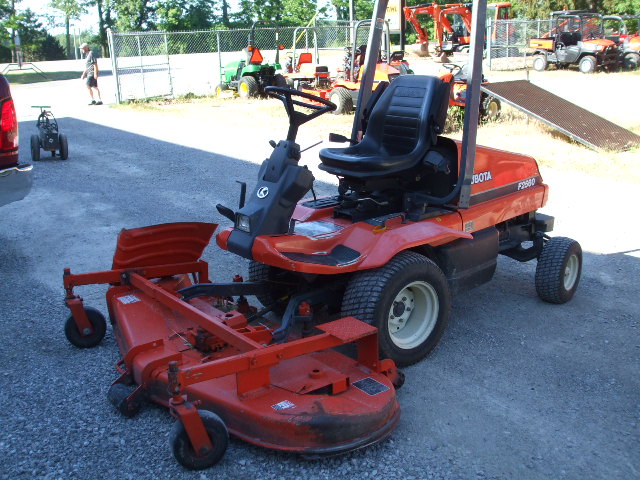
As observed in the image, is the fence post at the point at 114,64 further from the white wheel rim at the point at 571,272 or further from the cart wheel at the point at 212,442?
the cart wheel at the point at 212,442

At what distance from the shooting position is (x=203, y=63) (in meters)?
33.4

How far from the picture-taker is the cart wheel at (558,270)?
486cm

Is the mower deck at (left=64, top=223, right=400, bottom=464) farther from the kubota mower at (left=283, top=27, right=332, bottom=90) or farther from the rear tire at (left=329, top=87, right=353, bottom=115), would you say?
the kubota mower at (left=283, top=27, right=332, bottom=90)

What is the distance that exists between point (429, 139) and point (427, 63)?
27492mm

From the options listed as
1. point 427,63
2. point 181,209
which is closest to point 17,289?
point 181,209

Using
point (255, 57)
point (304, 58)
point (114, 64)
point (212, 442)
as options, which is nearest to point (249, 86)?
point (255, 57)

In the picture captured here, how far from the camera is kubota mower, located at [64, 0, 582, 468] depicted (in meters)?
3.04

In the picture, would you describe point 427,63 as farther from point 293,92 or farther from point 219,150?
point 293,92

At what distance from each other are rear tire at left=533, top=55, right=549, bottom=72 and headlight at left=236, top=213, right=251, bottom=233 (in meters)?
25.1

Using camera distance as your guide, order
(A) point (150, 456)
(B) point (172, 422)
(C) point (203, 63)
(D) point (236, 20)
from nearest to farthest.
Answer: (A) point (150, 456) < (B) point (172, 422) < (C) point (203, 63) < (D) point (236, 20)

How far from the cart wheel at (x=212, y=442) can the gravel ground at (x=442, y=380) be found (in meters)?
0.06

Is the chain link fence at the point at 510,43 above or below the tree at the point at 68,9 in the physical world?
below

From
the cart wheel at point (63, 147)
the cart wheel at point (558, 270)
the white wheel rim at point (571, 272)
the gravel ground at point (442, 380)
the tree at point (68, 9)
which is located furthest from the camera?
the tree at point (68, 9)

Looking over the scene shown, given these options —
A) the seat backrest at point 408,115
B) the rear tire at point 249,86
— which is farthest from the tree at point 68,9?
the seat backrest at point 408,115
